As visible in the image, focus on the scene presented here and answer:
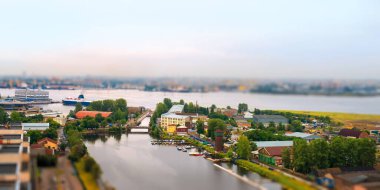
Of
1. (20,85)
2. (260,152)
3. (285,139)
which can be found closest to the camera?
(260,152)

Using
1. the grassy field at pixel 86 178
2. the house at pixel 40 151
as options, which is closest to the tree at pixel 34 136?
the house at pixel 40 151

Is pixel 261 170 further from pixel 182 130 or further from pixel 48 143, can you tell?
pixel 182 130

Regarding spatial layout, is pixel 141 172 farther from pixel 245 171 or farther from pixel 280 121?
pixel 280 121

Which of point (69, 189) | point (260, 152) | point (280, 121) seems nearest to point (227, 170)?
point (260, 152)

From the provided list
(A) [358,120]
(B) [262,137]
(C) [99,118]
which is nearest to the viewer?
(B) [262,137]

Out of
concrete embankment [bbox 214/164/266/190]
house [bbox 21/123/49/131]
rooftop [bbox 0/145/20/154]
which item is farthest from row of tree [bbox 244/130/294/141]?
rooftop [bbox 0/145/20/154]

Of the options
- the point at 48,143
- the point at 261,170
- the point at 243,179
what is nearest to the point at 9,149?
the point at 48,143
